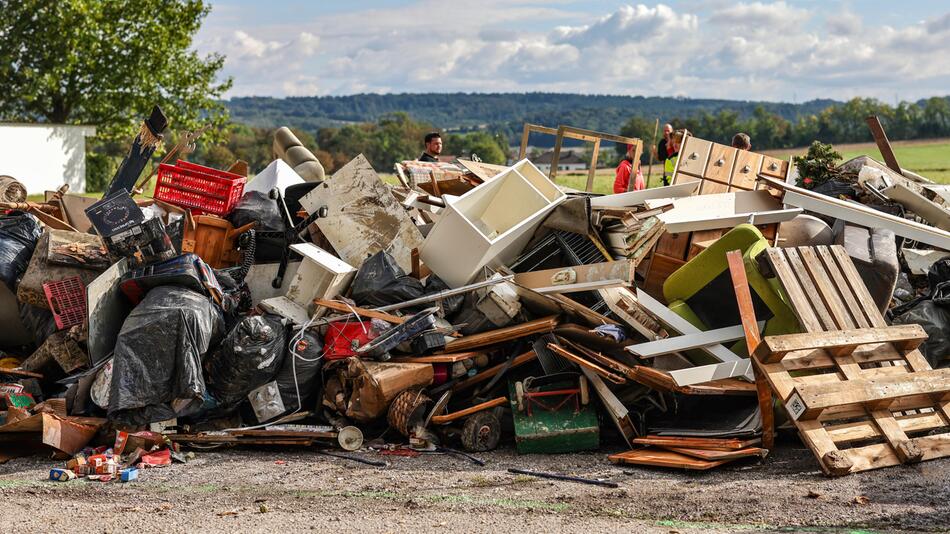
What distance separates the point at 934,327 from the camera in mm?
6332

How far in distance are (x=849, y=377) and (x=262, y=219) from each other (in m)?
4.40

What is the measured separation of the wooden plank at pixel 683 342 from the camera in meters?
5.79

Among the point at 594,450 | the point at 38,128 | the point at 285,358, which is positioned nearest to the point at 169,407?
the point at 285,358

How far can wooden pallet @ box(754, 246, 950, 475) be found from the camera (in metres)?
5.03

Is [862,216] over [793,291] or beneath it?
over

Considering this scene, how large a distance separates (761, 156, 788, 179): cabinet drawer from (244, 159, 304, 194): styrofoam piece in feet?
13.7

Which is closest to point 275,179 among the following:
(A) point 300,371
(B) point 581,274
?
(A) point 300,371

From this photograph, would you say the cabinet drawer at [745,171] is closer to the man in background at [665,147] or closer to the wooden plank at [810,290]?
the man in background at [665,147]

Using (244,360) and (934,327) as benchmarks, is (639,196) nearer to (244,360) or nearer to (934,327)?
(934,327)

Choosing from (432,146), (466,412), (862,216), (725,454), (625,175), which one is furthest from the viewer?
(432,146)

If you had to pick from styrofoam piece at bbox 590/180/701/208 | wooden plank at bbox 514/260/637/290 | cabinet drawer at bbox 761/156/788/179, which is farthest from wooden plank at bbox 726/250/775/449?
cabinet drawer at bbox 761/156/788/179

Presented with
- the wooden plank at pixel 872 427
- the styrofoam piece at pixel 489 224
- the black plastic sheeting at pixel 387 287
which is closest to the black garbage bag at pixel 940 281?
the wooden plank at pixel 872 427

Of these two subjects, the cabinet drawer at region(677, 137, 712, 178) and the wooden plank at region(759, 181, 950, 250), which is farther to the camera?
the cabinet drawer at region(677, 137, 712, 178)

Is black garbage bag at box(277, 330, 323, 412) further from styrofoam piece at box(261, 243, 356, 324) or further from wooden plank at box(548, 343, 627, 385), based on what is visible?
wooden plank at box(548, 343, 627, 385)
